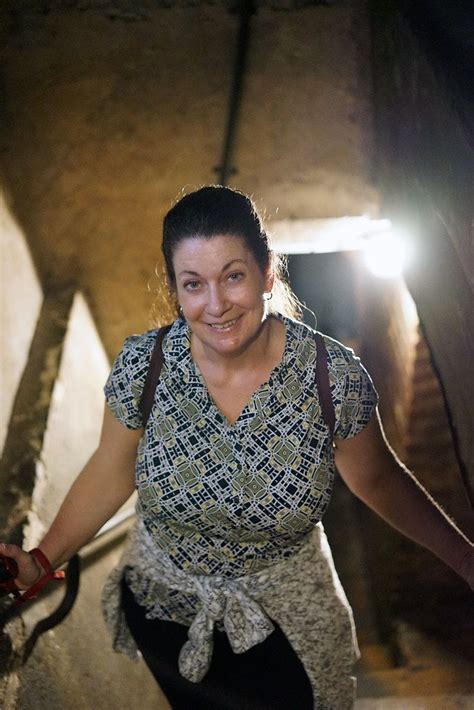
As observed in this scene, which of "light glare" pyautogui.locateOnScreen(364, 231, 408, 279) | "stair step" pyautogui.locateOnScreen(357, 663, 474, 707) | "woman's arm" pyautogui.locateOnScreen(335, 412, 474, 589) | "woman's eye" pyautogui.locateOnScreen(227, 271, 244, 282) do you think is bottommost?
"stair step" pyautogui.locateOnScreen(357, 663, 474, 707)

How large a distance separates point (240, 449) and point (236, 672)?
869 mm

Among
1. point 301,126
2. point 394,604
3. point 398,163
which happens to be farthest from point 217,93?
point 394,604

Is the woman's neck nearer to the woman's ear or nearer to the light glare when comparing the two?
the woman's ear

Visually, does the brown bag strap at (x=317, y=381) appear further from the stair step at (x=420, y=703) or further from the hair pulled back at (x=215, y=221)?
the stair step at (x=420, y=703)

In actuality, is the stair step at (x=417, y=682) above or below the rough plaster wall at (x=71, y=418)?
below

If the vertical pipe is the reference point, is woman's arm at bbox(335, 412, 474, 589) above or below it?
below

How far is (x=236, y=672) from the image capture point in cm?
241

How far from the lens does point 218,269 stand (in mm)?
1964

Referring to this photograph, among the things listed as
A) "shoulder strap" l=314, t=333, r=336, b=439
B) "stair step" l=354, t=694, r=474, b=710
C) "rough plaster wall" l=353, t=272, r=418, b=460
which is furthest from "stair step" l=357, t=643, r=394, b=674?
"shoulder strap" l=314, t=333, r=336, b=439

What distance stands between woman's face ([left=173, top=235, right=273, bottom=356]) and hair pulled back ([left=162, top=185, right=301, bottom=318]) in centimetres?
2

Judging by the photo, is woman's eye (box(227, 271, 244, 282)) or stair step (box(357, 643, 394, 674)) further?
stair step (box(357, 643, 394, 674))

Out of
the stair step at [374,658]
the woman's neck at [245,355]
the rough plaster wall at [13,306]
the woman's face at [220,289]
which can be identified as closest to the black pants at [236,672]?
the woman's neck at [245,355]

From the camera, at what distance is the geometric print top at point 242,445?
2078 millimetres

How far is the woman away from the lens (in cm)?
203
